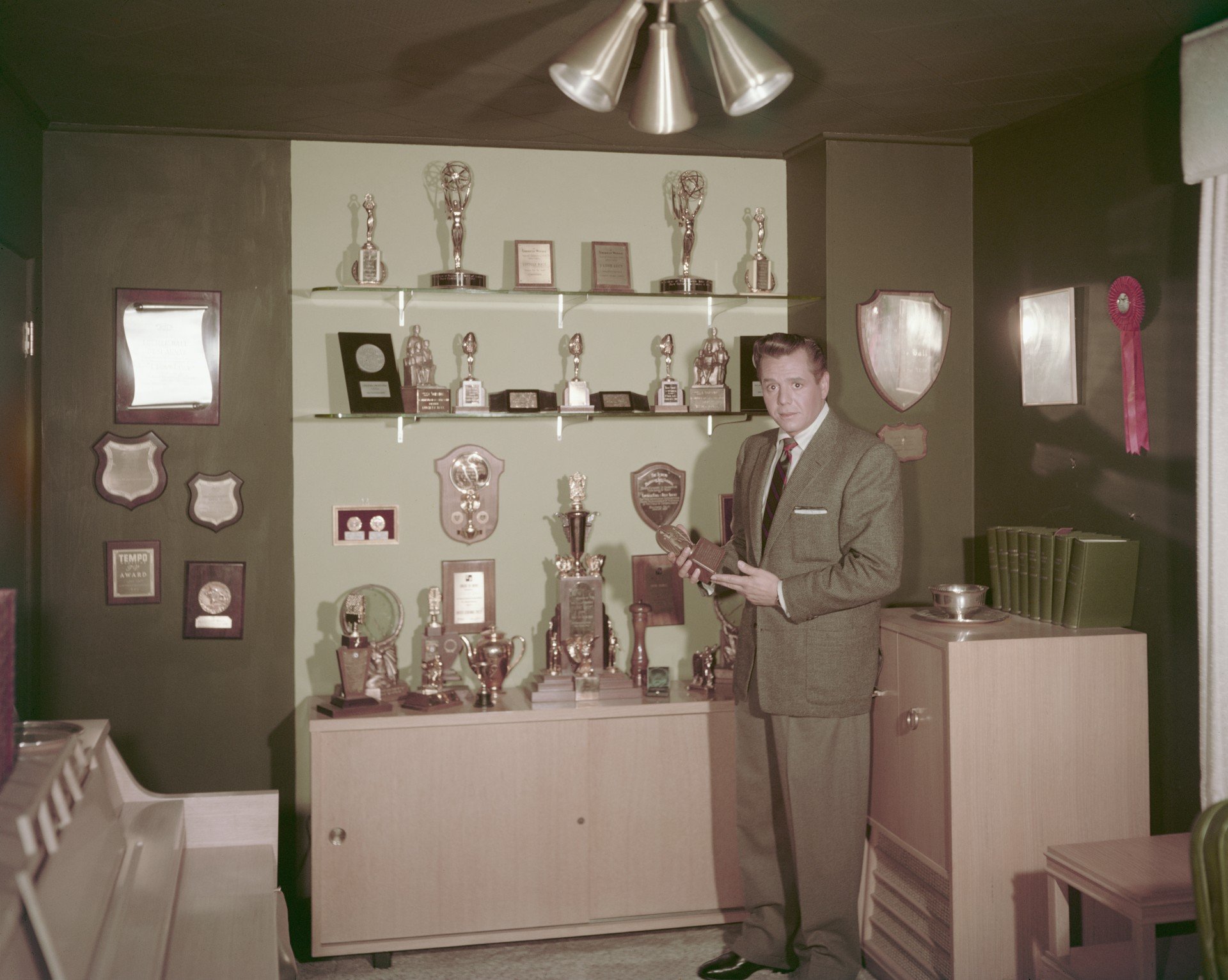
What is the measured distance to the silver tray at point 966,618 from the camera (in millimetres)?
2984

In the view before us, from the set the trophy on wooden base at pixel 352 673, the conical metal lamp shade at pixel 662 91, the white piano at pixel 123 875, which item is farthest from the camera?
the trophy on wooden base at pixel 352 673

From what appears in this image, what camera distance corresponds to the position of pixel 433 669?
3.38 metres

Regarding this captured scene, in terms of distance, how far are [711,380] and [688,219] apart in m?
0.58

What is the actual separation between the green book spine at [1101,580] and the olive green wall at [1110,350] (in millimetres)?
51

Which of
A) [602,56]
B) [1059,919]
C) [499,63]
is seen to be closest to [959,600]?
[1059,919]

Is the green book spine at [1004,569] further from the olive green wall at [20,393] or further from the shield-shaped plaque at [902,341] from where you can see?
the olive green wall at [20,393]

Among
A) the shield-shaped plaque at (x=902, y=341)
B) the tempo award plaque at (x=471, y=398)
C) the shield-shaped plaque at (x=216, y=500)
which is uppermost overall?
the shield-shaped plaque at (x=902, y=341)

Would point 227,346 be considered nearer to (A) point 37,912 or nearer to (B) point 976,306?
(A) point 37,912

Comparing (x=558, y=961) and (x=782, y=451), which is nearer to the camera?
(x=782, y=451)

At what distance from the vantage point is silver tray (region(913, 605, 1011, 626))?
2.98 meters

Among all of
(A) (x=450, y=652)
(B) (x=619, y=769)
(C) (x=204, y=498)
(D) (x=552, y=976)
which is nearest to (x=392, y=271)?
(C) (x=204, y=498)

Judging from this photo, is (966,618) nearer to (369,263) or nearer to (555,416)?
(555,416)

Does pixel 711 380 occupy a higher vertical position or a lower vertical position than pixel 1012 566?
higher

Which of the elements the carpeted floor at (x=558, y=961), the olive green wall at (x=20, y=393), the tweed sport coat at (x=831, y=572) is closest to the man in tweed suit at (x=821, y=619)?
the tweed sport coat at (x=831, y=572)
